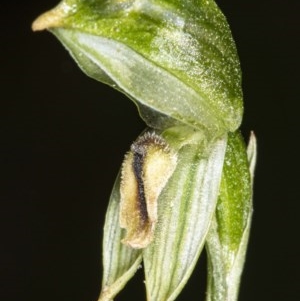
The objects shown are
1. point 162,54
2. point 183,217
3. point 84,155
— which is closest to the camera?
point 162,54

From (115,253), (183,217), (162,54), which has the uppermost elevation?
(162,54)

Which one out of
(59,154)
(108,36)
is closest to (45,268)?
(59,154)

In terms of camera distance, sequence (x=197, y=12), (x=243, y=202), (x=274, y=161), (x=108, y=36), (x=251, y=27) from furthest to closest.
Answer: (x=251, y=27) → (x=274, y=161) → (x=243, y=202) → (x=197, y=12) → (x=108, y=36)

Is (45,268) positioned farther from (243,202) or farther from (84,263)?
(243,202)

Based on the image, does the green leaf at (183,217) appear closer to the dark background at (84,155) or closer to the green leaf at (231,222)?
the green leaf at (231,222)

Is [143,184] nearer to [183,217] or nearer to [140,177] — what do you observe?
[140,177]

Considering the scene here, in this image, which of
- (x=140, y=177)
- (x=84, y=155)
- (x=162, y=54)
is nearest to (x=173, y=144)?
(x=140, y=177)
